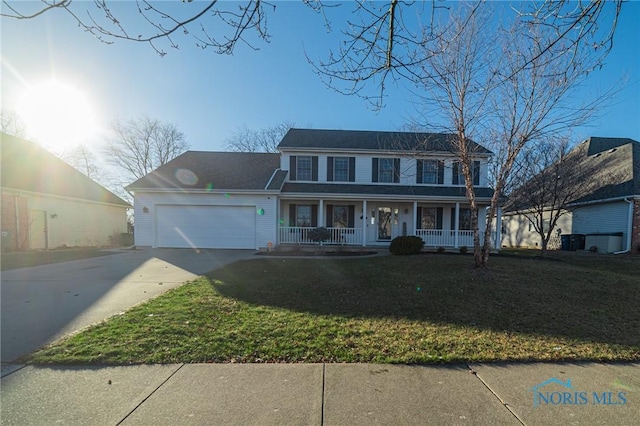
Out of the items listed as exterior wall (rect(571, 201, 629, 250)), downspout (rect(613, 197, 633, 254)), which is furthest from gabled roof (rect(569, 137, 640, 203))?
exterior wall (rect(571, 201, 629, 250))

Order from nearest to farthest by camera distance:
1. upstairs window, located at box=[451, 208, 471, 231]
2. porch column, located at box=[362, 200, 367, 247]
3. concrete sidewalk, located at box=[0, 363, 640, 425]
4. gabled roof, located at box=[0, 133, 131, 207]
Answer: concrete sidewalk, located at box=[0, 363, 640, 425] → porch column, located at box=[362, 200, 367, 247] → gabled roof, located at box=[0, 133, 131, 207] → upstairs window, located at box=[451, 208, 471, 231]

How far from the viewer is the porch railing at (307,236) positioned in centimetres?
1426

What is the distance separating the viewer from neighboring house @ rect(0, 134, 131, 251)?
1401cm

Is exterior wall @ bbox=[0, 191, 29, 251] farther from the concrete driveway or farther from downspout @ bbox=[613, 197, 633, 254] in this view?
downspout @ bbox=[613, 197, 633, 254]

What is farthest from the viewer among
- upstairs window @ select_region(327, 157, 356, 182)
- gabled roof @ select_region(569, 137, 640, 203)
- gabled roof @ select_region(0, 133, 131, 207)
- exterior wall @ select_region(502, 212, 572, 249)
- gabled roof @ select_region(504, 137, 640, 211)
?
exterior wall @ select_region(502, 212, 572, 249)

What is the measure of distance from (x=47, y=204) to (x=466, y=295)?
20447mm

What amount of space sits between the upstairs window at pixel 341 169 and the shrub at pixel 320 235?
9.88 feet

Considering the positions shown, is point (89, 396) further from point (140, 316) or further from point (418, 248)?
point (418, 248)

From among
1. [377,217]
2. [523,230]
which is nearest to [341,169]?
[377,217]

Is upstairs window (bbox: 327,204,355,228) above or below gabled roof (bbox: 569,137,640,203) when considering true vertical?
below

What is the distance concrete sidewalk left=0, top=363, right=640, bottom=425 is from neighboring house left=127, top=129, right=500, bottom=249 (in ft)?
35.1

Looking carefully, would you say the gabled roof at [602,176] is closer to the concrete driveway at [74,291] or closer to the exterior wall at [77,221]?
the concrete driveway at [74,291]

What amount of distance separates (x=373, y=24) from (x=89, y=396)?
472 centimetres

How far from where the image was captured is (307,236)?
14289 millimetres
